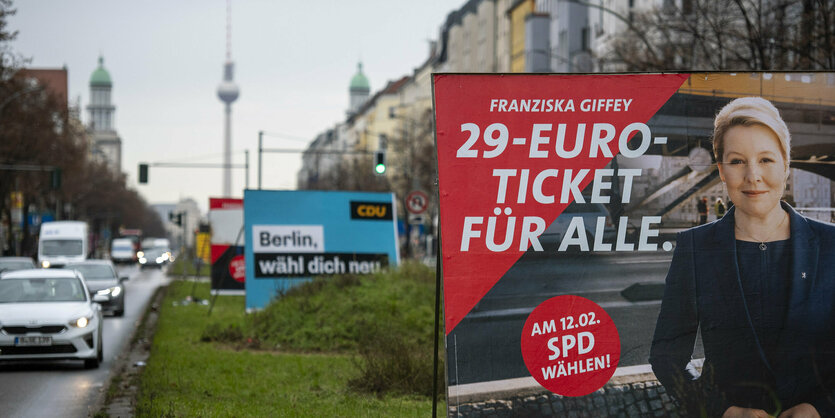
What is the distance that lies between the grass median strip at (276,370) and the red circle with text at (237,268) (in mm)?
5331

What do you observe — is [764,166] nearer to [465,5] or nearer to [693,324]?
[693,324]

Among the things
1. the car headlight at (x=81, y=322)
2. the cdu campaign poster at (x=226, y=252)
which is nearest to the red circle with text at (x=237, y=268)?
the cdu campaign poster at (x=226, y=252)

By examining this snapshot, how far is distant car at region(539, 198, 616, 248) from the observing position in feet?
21.8

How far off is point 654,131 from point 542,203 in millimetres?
769

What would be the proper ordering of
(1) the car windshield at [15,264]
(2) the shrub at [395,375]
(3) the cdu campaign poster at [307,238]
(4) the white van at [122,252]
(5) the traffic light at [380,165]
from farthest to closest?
(4) the white van at [122,252] < (1) the car windshield at [15,264] < (5) the traffic light at [380,165] < (3) the cdu campaign poster at [307,238] < (2) the shrub at [395,375]

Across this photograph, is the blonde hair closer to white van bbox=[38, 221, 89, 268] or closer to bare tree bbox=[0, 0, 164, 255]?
bare tree bbox=[0, 0, 164, 255]

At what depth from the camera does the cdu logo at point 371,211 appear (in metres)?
26.9

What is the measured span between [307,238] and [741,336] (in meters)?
19.9

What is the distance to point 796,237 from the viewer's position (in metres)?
6.68

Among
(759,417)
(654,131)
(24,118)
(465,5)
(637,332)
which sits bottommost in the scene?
(759,417)

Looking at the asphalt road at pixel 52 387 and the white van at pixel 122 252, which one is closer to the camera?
the asphalt road at pixel 52 387

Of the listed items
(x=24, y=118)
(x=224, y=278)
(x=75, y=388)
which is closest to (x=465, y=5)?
(x=24, y=118)

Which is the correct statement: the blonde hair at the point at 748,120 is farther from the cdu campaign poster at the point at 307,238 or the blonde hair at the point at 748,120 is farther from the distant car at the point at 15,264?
the distant car at the point at 15,264

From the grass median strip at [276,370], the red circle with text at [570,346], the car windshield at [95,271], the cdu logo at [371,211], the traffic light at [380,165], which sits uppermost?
the traffic light at [380,165]
